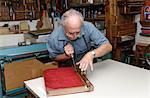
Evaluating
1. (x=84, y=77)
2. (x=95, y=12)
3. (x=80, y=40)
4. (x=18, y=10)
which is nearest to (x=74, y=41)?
(x=80, y=40)

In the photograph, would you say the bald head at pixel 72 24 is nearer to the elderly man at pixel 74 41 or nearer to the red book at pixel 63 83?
the elderly man at pixel 74 41

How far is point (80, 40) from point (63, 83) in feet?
2.23

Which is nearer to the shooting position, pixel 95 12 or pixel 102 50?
pixel 102 50

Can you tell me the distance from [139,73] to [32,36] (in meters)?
1.86

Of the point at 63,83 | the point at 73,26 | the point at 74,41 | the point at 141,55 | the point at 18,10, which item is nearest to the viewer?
the point at 63,83

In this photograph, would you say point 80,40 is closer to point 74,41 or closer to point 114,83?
point 74,41

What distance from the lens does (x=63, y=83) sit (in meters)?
1.42

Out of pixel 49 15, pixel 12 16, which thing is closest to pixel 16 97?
pixel 12 16

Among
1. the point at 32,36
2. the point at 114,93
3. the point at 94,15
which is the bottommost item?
the point at 114,93

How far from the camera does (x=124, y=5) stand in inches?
94.1

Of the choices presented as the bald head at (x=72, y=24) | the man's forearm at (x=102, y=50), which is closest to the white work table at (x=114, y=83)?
the man's forearm at (x=102, y=50)

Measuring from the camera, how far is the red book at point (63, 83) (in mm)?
1368

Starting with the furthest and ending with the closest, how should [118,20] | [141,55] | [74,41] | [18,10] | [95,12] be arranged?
[18,10]
[95,12]
[118,20]
[141,55]
[74,41]

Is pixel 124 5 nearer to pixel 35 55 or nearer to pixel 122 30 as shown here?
pixel 122 30
